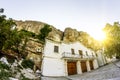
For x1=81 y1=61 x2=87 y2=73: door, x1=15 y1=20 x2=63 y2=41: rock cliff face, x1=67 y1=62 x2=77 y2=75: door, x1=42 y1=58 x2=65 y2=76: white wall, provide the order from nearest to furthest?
1. x1=42 y1=58 x2=65 y2=76: white wall
2. x1=67 y1=62 x2=77 y2=75: door
3. x1=81 y1=61 x2=87 y2=73: door
4. x1=15 y1=20 x2=63 y2=41: rock cliff face

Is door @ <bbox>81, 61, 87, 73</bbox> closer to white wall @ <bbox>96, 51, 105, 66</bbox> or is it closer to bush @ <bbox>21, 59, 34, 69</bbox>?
white wall @ <bbox>96, 51, 105, 66</bbox>

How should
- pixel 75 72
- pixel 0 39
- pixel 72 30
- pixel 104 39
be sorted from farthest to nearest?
pixel 72 30 → pixel 104 39 → pixel 75 72 → pixel 0 39

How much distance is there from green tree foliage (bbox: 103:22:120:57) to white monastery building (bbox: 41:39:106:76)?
12.6 feet

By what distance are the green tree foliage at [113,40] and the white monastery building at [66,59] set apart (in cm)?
383

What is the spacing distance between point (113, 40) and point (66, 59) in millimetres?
12088

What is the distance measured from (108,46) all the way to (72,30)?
12.8 metres

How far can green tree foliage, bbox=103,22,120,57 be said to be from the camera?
1194 inches

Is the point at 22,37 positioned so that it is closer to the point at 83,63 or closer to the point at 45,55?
the point at 45,55

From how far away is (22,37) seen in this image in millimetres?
22234

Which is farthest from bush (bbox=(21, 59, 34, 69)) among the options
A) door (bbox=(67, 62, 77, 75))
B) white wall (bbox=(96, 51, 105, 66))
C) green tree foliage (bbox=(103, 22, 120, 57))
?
white wall (bbox=(96, 51, 105, 66))

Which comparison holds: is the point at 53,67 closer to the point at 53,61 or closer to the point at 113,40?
the point at 53,61

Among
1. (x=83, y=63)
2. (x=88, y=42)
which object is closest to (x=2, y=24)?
(x=83, y=63)

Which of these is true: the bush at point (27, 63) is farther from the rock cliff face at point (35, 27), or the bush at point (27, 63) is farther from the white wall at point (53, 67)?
the rock cliff face at point (35, 27)

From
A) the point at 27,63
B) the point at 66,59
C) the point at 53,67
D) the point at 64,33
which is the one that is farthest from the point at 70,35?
the point at 27,63
